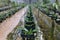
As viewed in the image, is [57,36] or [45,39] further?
[45,39]

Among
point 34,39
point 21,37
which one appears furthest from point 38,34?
point 21,37

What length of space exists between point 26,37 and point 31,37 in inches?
4.0

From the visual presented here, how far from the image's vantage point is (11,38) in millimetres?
2713

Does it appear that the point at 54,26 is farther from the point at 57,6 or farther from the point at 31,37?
the point at 57,6

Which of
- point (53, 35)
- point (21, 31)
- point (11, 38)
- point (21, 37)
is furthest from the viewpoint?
point (21, 31)

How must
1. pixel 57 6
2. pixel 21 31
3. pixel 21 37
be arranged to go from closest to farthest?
pixel 21 37 < pixel 21 31 < pixel 57 6

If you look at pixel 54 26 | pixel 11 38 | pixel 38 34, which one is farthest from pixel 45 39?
pixel 11 38

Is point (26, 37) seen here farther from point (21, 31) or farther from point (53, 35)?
point (53, 35)

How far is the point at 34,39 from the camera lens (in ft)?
10.6

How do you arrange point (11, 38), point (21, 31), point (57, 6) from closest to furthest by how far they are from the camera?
point (11, 38) → point (21, 31) → point (57, 6)

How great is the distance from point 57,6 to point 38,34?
26.9 ft

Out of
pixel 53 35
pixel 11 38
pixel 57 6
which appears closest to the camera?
pixel 11 38

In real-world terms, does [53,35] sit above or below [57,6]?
above

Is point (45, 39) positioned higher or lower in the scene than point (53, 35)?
lower
